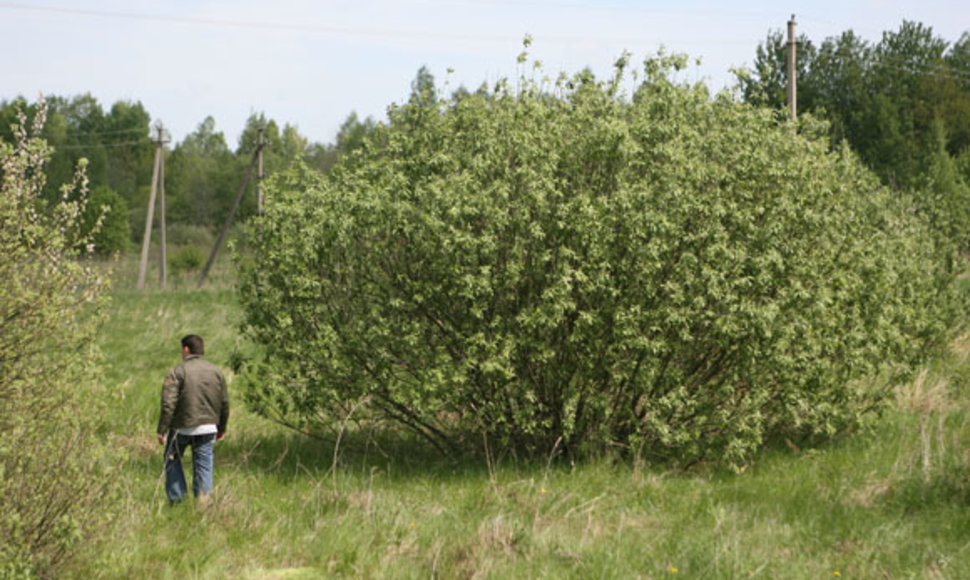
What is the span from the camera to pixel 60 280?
650cm

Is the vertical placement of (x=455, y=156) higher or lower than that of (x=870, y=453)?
higher

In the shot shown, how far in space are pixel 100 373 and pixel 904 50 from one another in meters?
71.7

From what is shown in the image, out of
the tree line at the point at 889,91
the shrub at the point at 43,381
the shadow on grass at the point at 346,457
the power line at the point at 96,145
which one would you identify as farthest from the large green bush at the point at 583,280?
the power line at the point at 96,145

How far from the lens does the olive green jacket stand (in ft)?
30.0

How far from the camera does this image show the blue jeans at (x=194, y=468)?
927 centimetres

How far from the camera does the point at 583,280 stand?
31.9 feet

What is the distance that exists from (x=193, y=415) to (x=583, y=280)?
380cm

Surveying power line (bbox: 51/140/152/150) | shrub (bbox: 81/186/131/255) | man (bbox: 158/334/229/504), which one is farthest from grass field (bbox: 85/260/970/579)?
power line (bbox: 51/140/152/150)

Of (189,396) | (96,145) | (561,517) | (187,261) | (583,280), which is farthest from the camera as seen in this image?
(96,145)

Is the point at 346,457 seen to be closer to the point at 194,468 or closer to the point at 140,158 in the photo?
the point at 194,468

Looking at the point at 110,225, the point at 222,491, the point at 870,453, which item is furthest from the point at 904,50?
the point at 222,491

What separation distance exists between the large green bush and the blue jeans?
1637 mm

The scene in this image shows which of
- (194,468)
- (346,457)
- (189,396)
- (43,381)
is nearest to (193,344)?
(189,396)

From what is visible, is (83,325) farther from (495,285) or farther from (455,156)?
(455,156)
